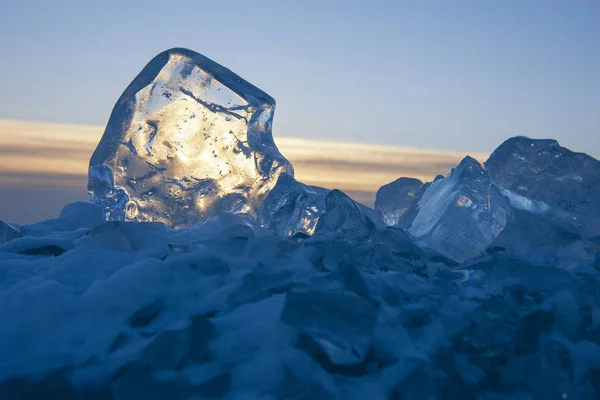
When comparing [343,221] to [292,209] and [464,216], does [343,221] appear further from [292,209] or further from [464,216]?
[464,216]

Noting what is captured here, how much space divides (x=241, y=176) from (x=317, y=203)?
1.00 metres

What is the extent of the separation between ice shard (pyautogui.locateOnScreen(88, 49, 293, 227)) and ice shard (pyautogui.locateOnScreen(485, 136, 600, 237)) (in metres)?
1.71

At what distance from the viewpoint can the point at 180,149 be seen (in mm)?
4695

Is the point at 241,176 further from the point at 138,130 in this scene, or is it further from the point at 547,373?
the point at 547,373

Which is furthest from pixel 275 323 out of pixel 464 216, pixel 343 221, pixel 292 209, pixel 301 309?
pixel 464 216

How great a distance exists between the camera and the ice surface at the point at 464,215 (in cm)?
408

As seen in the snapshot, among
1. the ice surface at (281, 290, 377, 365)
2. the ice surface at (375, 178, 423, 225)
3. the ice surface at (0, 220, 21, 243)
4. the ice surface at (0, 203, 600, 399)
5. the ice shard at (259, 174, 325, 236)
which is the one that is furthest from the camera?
the ice surface at (375, 178, 423, 225)

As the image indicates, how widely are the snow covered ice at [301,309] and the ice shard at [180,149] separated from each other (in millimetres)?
803

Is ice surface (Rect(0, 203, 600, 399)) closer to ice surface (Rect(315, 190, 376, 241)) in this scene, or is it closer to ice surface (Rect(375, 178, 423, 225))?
ice surface (Rect(315, 190, 376, 241))

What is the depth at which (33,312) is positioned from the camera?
213cm

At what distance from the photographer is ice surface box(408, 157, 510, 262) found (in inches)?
161

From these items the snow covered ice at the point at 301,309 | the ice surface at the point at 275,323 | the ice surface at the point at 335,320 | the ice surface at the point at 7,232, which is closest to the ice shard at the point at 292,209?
the snow covered ice at the point at 301,309

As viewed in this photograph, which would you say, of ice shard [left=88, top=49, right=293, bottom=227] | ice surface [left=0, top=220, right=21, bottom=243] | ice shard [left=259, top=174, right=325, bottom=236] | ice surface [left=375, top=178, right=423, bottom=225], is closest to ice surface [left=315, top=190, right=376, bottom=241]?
ice shard [left=259, top=174, right=325, bottom=236]

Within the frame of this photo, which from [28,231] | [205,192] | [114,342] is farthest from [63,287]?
[205,192]
